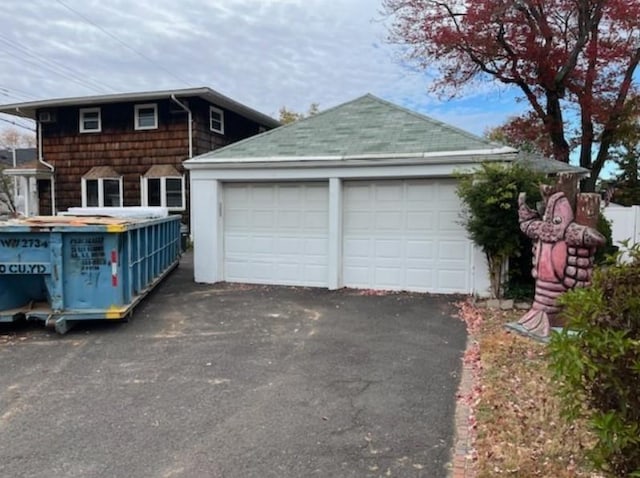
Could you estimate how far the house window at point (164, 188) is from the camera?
17344 millimetres

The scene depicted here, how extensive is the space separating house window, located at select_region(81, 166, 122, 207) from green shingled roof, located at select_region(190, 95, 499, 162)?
8.95m

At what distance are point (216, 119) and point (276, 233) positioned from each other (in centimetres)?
967

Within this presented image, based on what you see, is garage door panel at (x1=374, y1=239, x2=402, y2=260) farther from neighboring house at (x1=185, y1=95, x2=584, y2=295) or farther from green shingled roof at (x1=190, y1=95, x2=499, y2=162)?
green shingled roof at (x1=190, y1=95, x2=499, y2=162)

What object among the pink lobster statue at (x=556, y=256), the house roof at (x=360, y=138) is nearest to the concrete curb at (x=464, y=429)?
the pink lobster statue at (x=556, y=256)

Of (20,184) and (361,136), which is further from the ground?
(361,136)

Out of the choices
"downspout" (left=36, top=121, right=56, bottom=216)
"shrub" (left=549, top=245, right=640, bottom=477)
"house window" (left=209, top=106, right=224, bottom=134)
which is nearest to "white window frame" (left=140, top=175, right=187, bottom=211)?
"house window" (left=209, top=106, right=224, bottom=134)

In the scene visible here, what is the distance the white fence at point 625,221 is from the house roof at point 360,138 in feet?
28.5

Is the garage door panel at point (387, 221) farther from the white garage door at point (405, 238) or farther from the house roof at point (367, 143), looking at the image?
the house roof at point (367, 143)

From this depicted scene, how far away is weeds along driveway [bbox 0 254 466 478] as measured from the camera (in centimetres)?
340

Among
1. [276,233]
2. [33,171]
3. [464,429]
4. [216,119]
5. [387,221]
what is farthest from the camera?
[216,119]

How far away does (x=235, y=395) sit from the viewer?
15.0ft

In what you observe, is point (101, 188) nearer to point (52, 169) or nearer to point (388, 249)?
point (52, 169)

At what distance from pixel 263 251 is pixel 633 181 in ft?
65.0

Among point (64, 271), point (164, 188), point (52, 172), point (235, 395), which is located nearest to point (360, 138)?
point (64, 271)
